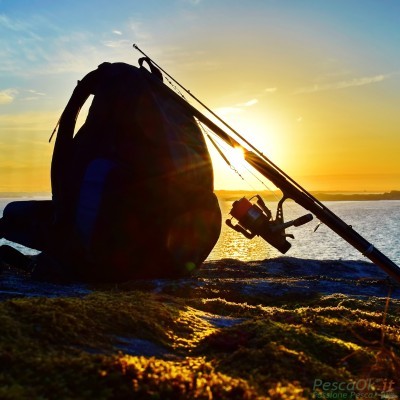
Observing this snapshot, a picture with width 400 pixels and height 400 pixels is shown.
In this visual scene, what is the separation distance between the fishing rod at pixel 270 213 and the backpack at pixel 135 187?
0.86m

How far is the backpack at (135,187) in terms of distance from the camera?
17.2 m

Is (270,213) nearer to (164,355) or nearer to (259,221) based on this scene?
(259,221)

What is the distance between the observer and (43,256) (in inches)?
753

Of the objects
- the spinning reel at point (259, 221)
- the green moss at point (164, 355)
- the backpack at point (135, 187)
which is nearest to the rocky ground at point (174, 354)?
the green moss at point (164, 355)

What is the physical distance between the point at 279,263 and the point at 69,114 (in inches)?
866

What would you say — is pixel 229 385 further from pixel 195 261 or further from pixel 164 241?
pixel 195 261

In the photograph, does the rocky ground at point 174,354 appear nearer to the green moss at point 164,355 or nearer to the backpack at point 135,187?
the green moss at point 164,355

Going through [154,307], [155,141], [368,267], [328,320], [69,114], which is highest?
[69,114]

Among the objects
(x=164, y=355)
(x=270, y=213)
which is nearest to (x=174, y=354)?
(x=164, y=355)

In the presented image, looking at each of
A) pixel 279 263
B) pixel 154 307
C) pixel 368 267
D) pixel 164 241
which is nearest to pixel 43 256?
pixel 164 241

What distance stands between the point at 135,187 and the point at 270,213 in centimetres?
542

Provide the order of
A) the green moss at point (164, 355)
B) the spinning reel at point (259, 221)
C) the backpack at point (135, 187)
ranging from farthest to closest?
the backpack at point (135, 187) → the spinning reel at point (259, 221) → the green moss at point (164, 355)

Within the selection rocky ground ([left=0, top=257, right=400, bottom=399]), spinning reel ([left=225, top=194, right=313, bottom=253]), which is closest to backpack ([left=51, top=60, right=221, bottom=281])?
spinning reel ([left=225, top=194, right=313, bottom=253])

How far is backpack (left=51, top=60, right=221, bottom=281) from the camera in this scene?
17.2 meters
